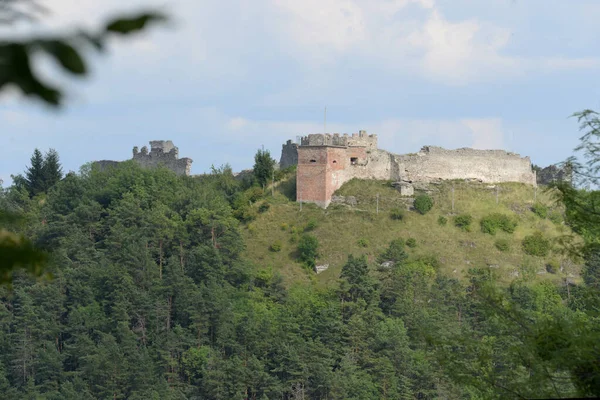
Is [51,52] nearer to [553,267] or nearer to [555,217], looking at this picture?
[553,267]

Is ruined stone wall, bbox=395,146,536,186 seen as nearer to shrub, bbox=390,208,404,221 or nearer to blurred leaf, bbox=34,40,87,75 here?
shrub, bbox=390,208,404,221

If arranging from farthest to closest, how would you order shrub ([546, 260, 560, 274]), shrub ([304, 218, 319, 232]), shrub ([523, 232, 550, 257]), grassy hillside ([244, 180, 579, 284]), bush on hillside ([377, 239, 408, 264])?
shrub ([304, 218, 319, 232]), shrub ([523, 232, 550, 257]), shrub ([546, 260, 560, 274]), grassy hillside ([244, 180, 579, 284]), bush on hillside ([377, 239, 408, 264])

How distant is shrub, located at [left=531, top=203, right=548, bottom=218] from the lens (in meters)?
40.8

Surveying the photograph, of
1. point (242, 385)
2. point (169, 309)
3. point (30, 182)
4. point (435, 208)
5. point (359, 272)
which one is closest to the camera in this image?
point (242, 385)

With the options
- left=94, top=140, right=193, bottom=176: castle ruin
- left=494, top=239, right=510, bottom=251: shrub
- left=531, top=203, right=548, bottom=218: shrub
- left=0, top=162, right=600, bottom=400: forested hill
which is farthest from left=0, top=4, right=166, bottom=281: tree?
left=94, top=140, right=193, bottom=176: castle ruin

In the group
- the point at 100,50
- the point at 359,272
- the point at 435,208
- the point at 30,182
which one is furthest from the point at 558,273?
the point at 100,50

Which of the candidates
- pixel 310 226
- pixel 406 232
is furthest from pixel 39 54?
pixel 406 232

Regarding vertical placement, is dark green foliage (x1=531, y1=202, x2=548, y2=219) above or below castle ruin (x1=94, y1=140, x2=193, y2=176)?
below

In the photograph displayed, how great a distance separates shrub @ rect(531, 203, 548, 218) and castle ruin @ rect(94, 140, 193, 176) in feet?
55.9

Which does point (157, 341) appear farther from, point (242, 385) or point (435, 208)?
point (435, 208)

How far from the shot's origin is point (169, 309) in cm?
3822

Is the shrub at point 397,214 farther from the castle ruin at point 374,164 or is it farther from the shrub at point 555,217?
the shrub at point 555,217

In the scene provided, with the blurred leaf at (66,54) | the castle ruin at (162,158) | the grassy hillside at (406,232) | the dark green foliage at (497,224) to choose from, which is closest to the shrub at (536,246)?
the grassy hillside at (406,232)

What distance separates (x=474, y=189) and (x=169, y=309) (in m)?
14.2
